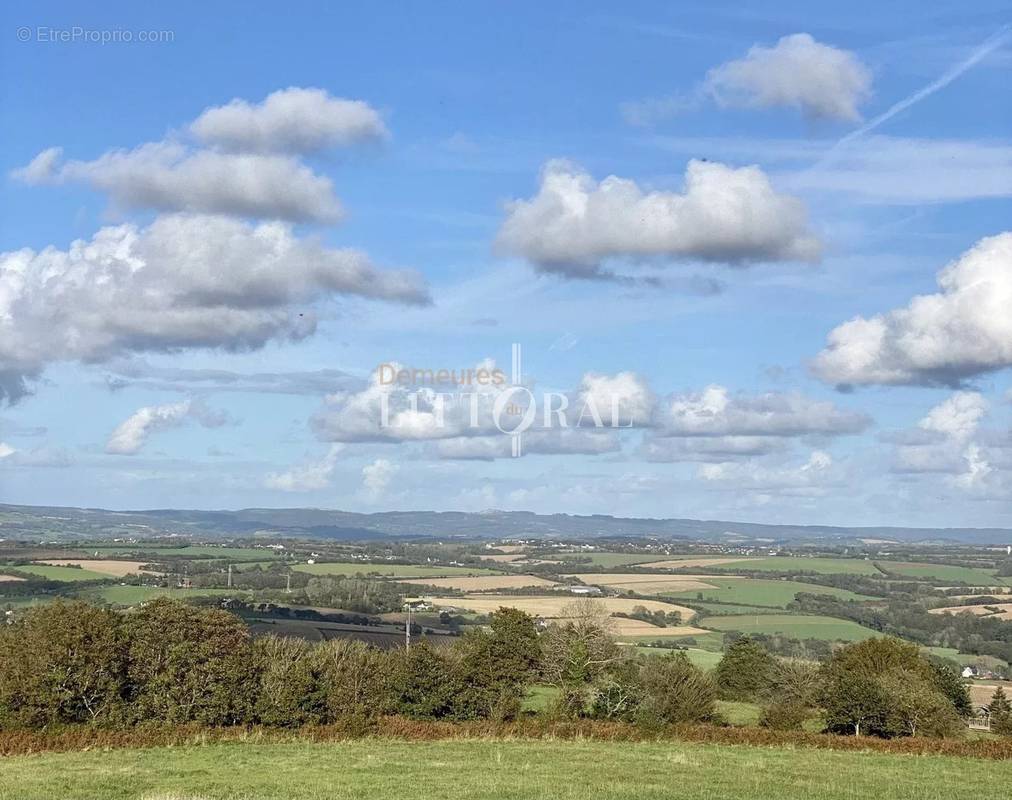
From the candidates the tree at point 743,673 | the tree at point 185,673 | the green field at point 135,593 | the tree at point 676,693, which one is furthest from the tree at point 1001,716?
the green field at point 135,593

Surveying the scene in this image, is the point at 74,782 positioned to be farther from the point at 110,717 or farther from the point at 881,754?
the point at 881,754

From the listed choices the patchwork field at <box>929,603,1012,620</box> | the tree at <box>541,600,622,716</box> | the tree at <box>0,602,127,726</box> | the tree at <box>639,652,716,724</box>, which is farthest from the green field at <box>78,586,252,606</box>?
the patchwork field at <box>929,603,1012,620</box>

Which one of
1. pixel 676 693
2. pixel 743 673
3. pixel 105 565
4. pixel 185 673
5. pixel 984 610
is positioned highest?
pixel 185 673

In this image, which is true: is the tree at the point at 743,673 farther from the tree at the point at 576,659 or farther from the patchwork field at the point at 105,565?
the patchwork field at the point at 105,565

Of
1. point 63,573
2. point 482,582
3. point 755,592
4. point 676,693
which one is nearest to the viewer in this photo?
point 676,693

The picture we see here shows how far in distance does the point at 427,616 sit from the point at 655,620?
94.2 feet

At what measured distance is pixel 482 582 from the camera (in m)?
182

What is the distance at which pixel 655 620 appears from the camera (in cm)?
13338

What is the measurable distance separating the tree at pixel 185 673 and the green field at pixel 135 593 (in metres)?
66.5

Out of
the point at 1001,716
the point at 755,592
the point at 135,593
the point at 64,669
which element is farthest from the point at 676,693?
the point at 755,592

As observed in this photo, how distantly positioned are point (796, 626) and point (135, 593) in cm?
8165

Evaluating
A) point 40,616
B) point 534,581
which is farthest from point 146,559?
point 40,616

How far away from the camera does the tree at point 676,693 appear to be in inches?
2278

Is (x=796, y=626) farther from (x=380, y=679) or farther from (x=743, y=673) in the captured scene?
(x=380, y=679)
